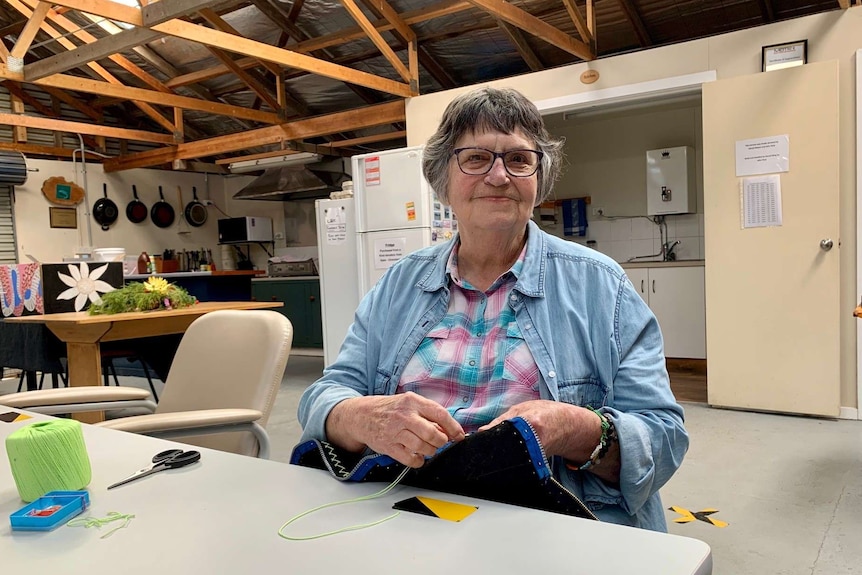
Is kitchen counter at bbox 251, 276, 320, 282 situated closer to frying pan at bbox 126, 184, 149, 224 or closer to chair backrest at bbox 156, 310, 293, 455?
frying pan at bbox 126, 184, 149, 224

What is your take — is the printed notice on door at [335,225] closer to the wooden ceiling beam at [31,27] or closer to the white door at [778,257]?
the wooden ceiling beam at [31,27]

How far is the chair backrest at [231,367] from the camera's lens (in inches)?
69.2

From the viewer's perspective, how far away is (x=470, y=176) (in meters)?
1.41

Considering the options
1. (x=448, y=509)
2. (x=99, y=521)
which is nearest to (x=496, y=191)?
(x=448, y=509)

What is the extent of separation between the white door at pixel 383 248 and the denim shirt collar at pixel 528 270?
3511 millimetres

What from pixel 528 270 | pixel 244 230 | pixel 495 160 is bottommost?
pixel 528 270

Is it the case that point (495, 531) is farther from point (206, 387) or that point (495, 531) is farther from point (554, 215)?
point (554, 215)

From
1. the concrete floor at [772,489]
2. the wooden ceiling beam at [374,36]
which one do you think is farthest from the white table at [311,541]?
the wooden ceiling beam at [374,36]

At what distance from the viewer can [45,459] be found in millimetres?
972

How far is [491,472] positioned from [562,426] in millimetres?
154

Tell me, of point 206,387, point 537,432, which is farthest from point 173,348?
point 537,432

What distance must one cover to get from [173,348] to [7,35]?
587cm

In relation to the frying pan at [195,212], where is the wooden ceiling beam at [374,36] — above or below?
above

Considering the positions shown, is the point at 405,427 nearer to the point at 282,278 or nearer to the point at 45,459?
the point at 45,459
